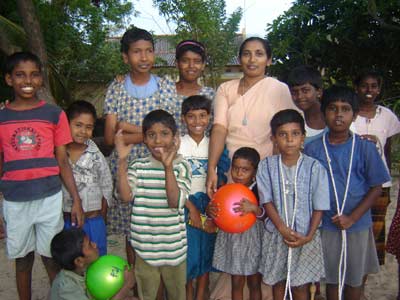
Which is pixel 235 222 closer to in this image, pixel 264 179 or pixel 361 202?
pixel 264 179

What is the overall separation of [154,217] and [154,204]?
0.27ft

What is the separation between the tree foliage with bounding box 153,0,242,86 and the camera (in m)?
9.34

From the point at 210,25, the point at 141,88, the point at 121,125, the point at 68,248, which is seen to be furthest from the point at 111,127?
the point at 210,25

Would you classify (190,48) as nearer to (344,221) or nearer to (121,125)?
(121,125)

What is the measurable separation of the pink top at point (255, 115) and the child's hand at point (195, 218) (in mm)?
480

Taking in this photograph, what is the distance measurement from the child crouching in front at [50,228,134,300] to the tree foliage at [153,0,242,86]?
7796 mm

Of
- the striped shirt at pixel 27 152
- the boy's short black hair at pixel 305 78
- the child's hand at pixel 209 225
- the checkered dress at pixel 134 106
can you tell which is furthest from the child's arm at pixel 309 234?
the striped shirt at pixel 27 152

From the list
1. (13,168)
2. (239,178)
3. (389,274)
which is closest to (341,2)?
(389,274)

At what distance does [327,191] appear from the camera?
98.5 inches

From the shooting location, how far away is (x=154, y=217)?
2553 millimetres

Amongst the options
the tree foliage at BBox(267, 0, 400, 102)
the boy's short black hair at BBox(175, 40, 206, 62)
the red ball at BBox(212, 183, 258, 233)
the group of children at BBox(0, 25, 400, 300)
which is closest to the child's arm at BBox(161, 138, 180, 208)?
the group of children at BBox(0, 25, 400, 300)

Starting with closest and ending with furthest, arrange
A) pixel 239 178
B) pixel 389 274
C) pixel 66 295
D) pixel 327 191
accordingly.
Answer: pixel 66 295
pixel 327 191
pixel 239 178
pixel 389 274

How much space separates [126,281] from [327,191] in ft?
4.42

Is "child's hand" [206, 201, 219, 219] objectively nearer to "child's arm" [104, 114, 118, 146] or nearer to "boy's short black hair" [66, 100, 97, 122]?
"child's arm" [104, 114, 118, 146]
